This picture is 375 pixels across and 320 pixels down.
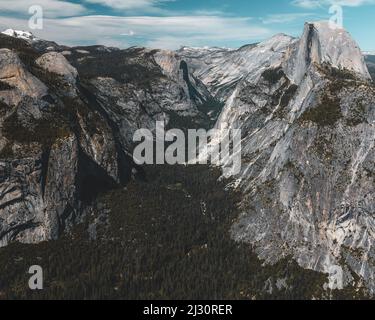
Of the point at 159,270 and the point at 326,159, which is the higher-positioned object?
the point at 326,159

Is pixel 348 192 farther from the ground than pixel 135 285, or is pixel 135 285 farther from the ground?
pixel 348 192

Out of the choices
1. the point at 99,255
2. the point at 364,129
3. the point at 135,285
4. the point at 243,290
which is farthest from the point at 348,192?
the point at 99,255

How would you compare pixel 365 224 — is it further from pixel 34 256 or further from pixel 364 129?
pixel 34 256
